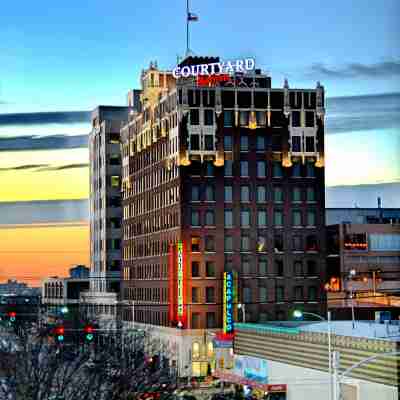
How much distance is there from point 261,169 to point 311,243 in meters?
6.37

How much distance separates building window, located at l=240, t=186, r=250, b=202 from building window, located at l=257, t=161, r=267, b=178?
4.11 ft

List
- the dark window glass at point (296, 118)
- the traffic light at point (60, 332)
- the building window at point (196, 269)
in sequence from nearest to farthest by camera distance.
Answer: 1. the traffic light at point (60, 332)
2. the building window at point (196, 269)
3. the dark window glass at point (296, 118)

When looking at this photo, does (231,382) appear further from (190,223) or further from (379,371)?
(379,371)

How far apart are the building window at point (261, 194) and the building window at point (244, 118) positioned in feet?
14.9

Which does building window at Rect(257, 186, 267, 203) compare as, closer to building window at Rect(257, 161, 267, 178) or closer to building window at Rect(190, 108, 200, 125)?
building window at Rect(257, 161, 267, 178)

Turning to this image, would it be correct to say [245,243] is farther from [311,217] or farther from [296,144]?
[296,144]

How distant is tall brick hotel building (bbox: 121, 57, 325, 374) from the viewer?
88.4m

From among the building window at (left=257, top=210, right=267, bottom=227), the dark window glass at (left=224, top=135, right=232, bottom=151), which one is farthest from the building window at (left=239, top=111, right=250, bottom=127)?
the building window at (left=257, top=210, right=267, bottom=227)

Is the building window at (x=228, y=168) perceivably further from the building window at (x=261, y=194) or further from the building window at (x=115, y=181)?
the building window at (x=115, y=181)

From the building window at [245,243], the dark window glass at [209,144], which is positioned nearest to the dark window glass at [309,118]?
the dark window glass at [209,144]

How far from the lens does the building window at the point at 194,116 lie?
294 ft

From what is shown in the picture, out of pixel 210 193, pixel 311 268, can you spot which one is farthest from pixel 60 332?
pixel 311 268

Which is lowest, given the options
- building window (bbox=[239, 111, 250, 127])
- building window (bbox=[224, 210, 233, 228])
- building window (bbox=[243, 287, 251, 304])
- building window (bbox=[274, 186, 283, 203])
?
building window (bbox=[243, 287, 251, 304])

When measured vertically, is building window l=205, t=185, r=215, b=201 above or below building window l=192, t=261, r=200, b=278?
above
